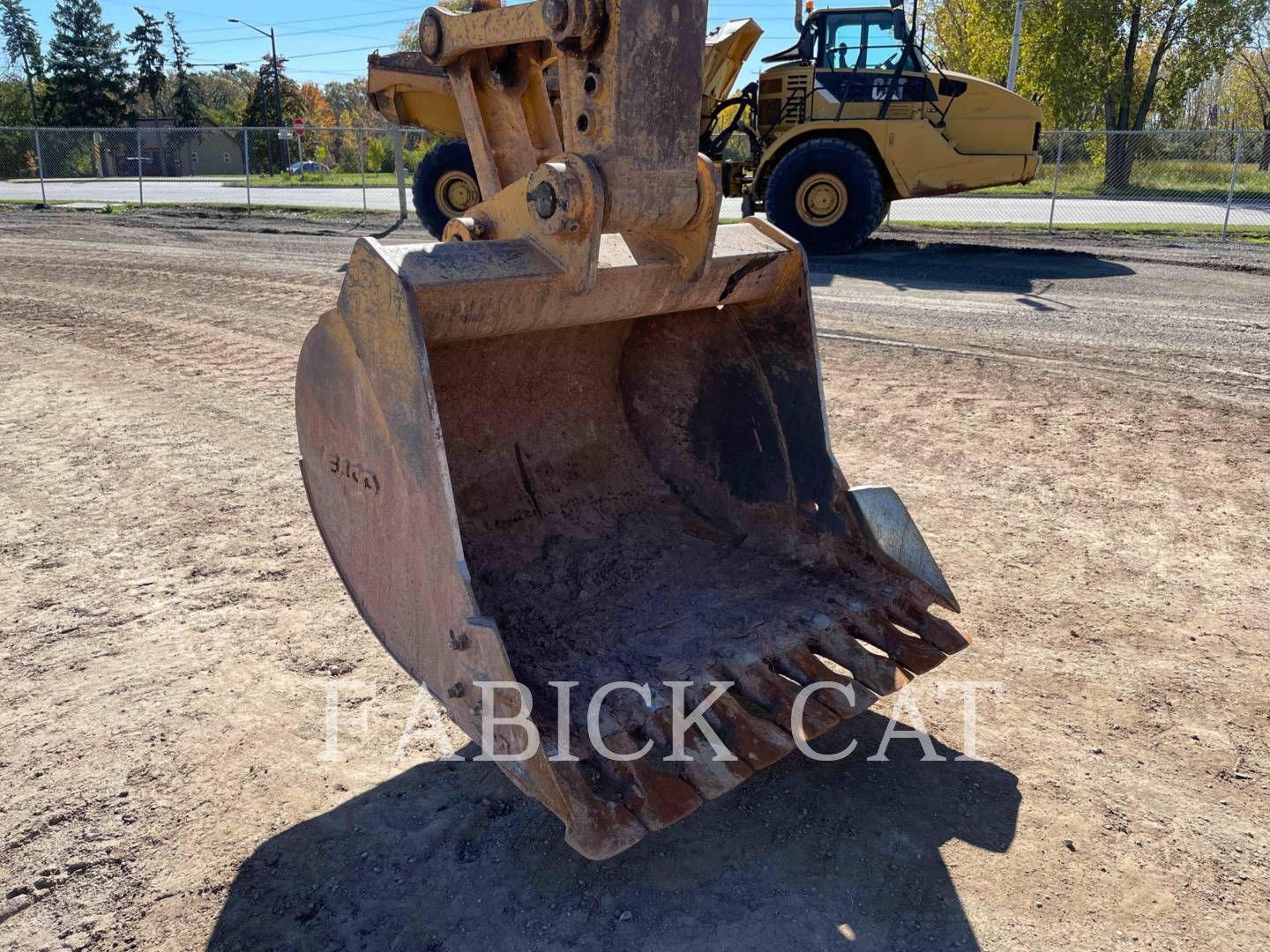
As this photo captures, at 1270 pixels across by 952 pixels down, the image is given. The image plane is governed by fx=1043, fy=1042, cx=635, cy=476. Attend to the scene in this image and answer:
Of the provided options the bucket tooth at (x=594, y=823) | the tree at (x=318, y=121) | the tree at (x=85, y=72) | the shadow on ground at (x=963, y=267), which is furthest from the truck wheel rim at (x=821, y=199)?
the tree at (x=85, y=72)

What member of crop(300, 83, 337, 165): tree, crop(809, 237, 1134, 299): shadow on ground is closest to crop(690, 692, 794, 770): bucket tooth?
crop(809, 237, 1134, 299): shadow on ground

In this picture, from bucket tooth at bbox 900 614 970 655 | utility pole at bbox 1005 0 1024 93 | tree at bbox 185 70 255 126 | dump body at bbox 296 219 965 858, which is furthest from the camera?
tree at bbox 185 70 255 126

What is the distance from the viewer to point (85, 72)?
5262 centimetres

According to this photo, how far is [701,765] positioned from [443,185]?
37.9ft

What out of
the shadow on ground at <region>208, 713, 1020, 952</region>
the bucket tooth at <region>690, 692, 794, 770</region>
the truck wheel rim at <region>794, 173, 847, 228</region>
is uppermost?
the truck wheel rim at <region>794, 173, 847, 228</region>

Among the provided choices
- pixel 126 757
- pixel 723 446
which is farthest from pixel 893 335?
pixel 126 757

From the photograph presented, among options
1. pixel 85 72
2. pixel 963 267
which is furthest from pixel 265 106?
pixel 963 267

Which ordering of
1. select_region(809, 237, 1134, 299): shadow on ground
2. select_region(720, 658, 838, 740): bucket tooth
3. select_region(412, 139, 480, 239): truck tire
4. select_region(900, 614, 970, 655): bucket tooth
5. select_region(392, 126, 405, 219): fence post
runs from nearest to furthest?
select_region(720, 658, 838, 740): bucket tooth
select_region(900, 614, 970, 655): bucket tooth
select_region(809, 237, 1134, 299): shadow on ground
select_region(412, 139, 480, 239): truck tire
select_region(392, 126, 405, 219): fence post

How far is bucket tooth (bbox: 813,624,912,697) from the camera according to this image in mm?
2580

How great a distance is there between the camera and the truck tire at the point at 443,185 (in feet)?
41.1

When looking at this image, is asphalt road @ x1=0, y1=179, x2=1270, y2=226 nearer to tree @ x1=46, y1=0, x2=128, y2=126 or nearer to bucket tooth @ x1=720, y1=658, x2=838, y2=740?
bucket tooth @ x1=720, y1=658, x2=838, y2=740

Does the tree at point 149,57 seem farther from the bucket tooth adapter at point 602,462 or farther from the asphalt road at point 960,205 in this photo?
the bucket tooth adapter at point 602,462

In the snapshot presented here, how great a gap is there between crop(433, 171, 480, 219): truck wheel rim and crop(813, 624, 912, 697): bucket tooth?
10813 mm

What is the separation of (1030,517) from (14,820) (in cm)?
365
